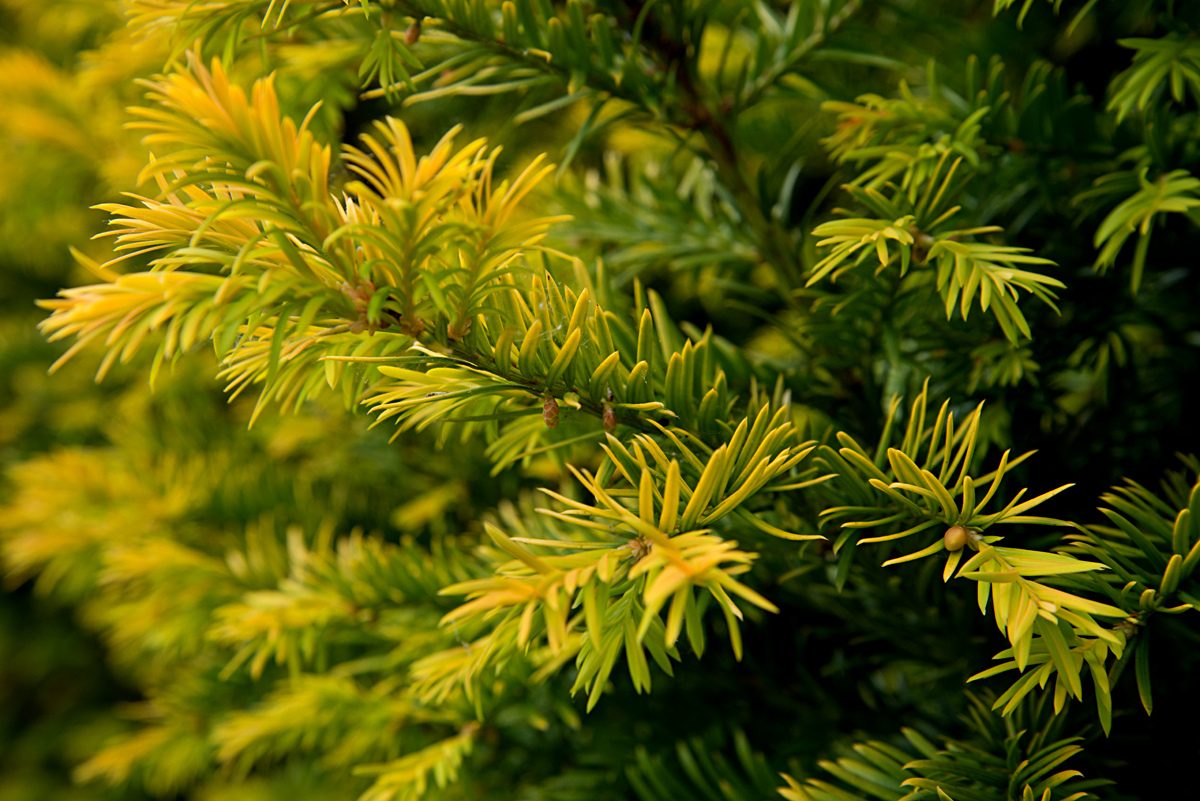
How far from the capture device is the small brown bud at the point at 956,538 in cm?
27

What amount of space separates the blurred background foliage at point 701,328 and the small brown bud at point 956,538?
0.10 meters

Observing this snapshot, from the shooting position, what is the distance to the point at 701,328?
0.86 meters

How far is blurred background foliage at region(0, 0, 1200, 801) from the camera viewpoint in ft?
1.34

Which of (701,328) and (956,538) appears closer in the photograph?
(956,538)

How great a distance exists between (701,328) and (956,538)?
0.60 meters

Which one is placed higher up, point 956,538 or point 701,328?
point 956,538

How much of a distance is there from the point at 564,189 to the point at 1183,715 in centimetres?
52

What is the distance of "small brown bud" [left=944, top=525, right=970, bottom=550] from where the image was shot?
27cm

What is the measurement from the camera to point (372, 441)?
0.70 meters

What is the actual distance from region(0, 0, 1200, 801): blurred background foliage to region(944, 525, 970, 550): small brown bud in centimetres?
10

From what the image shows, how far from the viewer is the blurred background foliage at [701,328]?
407 millimetres

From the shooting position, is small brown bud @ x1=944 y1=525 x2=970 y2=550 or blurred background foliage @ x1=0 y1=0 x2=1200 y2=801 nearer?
small brown bud @ x1=944 y1=525 x2=970 y2=550

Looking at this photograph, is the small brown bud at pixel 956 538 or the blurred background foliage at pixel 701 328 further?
the blurred background foliage at pixel 701 328

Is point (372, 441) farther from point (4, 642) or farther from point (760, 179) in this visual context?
point (4, 642)
